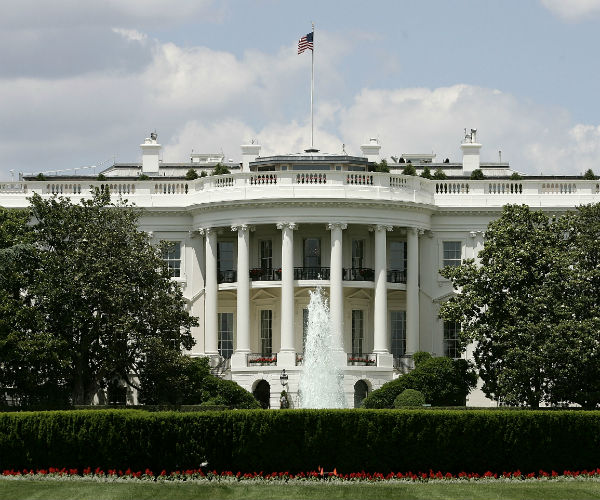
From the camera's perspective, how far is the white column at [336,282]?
74.9 m

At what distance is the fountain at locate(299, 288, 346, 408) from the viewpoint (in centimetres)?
7088

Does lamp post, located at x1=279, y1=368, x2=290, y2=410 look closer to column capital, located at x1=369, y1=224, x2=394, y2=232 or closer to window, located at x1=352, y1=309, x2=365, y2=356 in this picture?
window, located at x1=352, y1=309, x2=365, y2=356

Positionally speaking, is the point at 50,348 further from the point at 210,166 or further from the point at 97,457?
the point at 210,166

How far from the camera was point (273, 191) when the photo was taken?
76.1 metres

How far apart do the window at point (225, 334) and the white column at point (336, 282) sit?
23.1ft

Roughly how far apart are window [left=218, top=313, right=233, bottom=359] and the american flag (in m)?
14.4

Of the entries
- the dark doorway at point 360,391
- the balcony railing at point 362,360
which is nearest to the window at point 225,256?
the balcony railing at point 362,360

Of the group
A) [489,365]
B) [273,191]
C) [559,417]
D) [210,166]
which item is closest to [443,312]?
[489,365]

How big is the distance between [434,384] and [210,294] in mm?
13866

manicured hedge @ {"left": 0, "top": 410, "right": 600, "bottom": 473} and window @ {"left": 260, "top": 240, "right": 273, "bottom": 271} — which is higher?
window @ {"left": 260, "top": 240, "right": 273, "bottom": 271}

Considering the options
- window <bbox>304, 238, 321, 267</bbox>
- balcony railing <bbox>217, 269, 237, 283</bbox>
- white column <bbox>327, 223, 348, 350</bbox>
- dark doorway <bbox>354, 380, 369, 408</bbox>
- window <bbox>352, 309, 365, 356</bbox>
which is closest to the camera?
dark doorway <bbox>354, 380, 369, 408</bbox>

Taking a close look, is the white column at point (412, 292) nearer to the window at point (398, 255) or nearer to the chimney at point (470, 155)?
the window at point (398, 255)

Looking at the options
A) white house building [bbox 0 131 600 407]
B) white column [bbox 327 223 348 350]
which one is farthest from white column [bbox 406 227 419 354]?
white column [bbox 327 223 348 350]

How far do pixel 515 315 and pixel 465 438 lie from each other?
60.9ft
